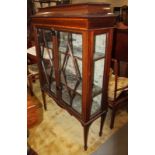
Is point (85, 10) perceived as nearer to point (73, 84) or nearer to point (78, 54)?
point (78, 54)

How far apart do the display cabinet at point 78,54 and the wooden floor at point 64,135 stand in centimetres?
10

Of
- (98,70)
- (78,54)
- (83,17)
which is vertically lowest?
(98,70)

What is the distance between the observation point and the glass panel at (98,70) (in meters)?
1.57

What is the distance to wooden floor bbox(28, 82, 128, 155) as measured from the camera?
6.05ft

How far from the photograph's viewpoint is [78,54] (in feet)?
5.30

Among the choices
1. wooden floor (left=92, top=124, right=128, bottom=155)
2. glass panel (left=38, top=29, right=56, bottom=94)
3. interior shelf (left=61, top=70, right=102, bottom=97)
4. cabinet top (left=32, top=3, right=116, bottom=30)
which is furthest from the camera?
glass panel (left=38, top=29, right=56, bottom=94)

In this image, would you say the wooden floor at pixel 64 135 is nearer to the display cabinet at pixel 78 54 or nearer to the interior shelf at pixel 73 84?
the display cabinet at pixel 78 54

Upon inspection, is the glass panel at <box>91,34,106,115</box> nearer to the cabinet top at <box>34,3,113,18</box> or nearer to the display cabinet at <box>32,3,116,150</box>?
the display cabinet at <box>32,3,116,150</box>

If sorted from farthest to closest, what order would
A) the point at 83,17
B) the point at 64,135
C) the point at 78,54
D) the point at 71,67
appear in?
the point at 64,135
the point at 71,67
the point at 78,54
the point at 83,17

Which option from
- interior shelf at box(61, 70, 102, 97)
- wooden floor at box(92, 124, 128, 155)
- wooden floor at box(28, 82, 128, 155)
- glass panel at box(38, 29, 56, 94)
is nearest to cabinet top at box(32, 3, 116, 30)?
glass panel at box(38, 29, 56, 94)

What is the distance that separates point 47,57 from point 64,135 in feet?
2.90

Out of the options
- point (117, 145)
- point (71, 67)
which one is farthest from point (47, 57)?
point (117, 145)
